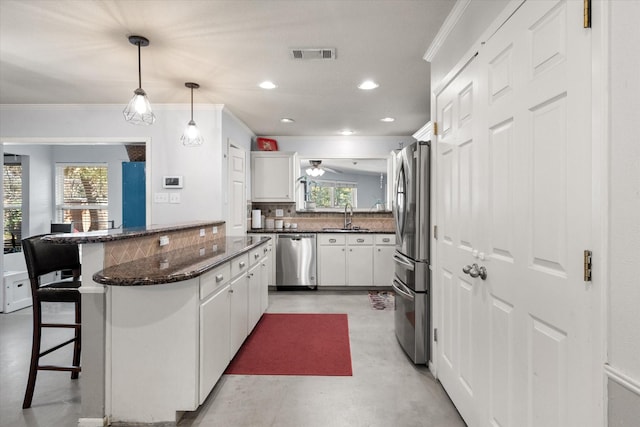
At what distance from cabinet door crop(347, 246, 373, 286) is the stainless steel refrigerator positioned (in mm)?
2240

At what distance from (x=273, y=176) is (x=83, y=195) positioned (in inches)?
140

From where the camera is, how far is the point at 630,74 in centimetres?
85

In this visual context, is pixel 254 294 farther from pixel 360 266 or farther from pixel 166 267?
pixel 360 266

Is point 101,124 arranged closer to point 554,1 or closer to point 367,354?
point 367,354

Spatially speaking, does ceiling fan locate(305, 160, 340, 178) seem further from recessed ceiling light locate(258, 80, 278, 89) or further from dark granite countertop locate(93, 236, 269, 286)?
dark granite countertop locate(93, 236, 269, 286)

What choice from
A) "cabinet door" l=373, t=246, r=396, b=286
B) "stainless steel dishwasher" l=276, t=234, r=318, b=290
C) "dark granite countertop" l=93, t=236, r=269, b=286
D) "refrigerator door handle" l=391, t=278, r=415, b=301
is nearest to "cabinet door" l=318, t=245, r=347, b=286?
A: "stainless steel dishwasher" l=276, t=234, r=318, b=290

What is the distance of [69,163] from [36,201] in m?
0.82

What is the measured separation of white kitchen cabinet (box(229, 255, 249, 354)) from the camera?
8.38 ft

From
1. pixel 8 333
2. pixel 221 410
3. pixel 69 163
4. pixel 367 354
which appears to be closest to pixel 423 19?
pixel 367 354

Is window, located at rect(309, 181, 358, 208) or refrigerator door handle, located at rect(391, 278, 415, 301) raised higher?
window, located at rect(309, 181, 358, 208)

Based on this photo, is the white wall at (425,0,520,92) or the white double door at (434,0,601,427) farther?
the white wall at (425,0,520,92)

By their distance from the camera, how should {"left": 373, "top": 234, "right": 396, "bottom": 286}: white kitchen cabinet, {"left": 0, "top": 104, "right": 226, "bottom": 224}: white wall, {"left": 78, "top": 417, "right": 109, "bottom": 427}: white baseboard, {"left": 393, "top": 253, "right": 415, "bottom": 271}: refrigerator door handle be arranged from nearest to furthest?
{"left": 78, "top": 417, "right": 109, "bottom": 427}: white baseboard
{"left": 393, "top": 253, "right": 415, "bottom": 271}: refrigerator door handle
{"left": 0, "top": 104, "right": 226, "bottom": 224}: white wall
{"left": 373, "top": 234, "right": 396, "bottom": 286}: white kitchen cabinet

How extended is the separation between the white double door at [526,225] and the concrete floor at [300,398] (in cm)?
33

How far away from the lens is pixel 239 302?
2.73m
